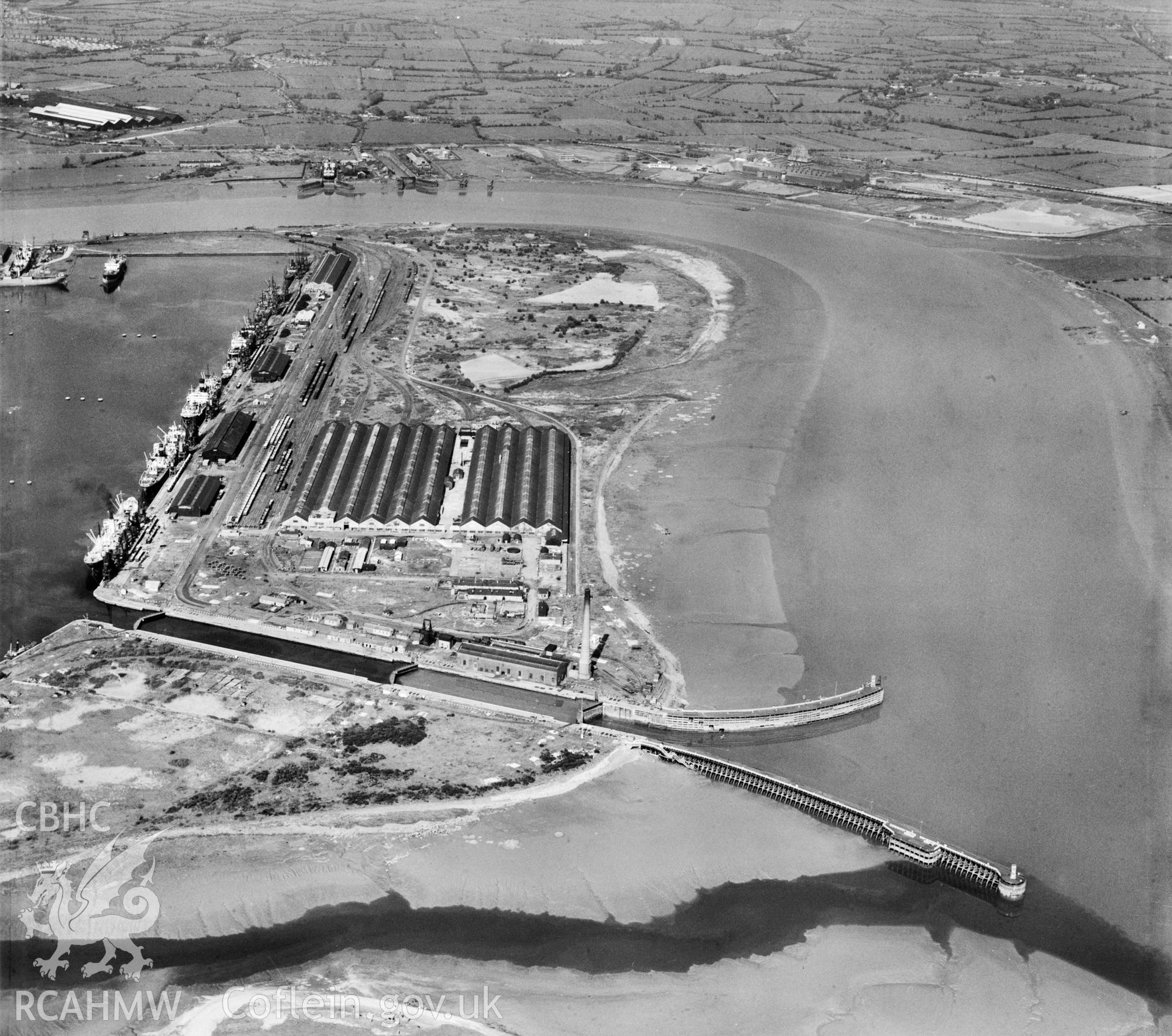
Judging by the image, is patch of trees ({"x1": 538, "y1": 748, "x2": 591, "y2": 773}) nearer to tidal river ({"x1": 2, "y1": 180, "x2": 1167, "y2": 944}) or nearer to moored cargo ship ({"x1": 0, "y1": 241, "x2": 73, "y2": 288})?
tidal river ({"x1": 2, "y1": 180, "x2": 1167, "y2": 944})

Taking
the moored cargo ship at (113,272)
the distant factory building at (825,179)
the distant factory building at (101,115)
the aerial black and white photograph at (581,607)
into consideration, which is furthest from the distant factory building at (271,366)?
the distant factory building at (101,115)

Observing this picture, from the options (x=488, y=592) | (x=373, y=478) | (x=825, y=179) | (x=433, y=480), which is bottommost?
(x=488, y=592)

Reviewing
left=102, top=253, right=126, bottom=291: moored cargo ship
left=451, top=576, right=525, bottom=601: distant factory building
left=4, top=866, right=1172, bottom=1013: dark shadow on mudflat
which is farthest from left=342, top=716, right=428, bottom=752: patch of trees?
left=102, top=253, right=126, bottom=291: moored cargo ship

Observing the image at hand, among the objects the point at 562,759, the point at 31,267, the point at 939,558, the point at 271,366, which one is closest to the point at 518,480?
the point at 939,558

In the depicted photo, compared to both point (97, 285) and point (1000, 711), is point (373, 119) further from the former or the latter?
point (1000, 711)

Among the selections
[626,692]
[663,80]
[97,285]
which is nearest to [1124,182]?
[663,80]

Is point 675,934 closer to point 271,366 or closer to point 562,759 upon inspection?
point 562,759
